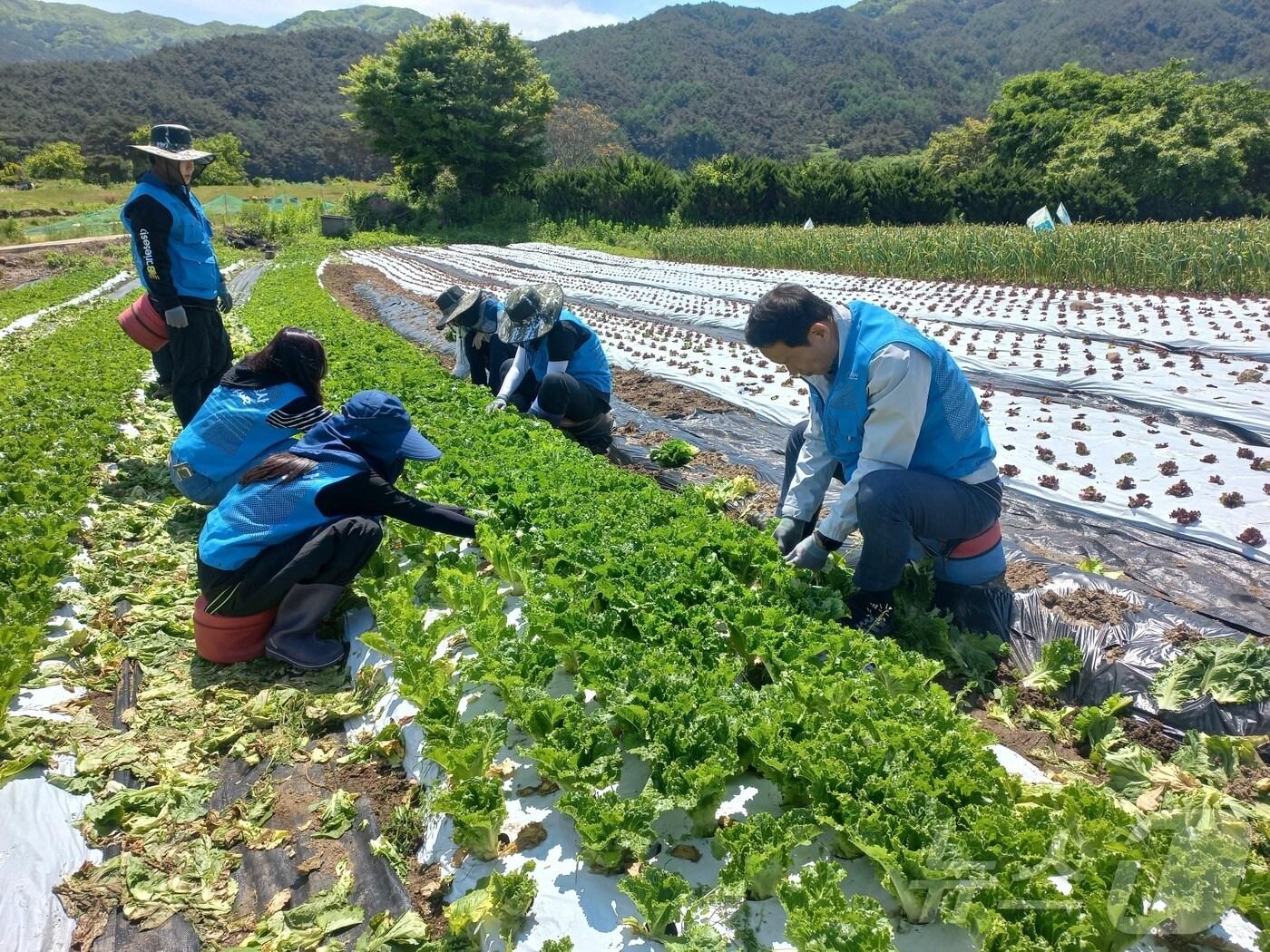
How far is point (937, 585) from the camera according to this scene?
3.90 metres

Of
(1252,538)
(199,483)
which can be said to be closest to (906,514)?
(1252,538)

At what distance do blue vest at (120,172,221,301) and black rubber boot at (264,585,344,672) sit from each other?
332 centimetres

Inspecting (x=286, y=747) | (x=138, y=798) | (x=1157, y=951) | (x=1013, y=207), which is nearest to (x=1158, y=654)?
(x=1157, y=951)

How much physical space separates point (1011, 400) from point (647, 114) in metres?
115

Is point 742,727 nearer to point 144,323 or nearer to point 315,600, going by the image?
point 315,600

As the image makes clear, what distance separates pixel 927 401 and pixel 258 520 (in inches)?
123

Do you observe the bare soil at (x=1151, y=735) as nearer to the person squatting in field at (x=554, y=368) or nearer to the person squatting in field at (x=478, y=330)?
the person squatting in field at (x=554, y=368)

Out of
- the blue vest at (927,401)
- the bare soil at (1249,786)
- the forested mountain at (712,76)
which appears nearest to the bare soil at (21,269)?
the blue vest at (927,401)

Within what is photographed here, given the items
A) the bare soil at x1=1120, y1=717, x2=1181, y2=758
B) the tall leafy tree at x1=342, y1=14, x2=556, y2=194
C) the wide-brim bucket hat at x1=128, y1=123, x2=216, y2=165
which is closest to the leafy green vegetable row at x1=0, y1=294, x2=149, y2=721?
the wide-brim bucket hat at x1=128, y1=123, x2=216, y2=165

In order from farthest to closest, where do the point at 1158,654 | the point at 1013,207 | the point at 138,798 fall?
the point at 1013,207 → the point at 1158,654 → the point at 138,798

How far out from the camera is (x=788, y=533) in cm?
406

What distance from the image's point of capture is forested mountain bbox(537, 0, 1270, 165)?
102125 mm

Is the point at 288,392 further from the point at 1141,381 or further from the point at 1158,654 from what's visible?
the point at 1141,381

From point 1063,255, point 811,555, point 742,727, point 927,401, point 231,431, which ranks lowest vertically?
point 742,727
